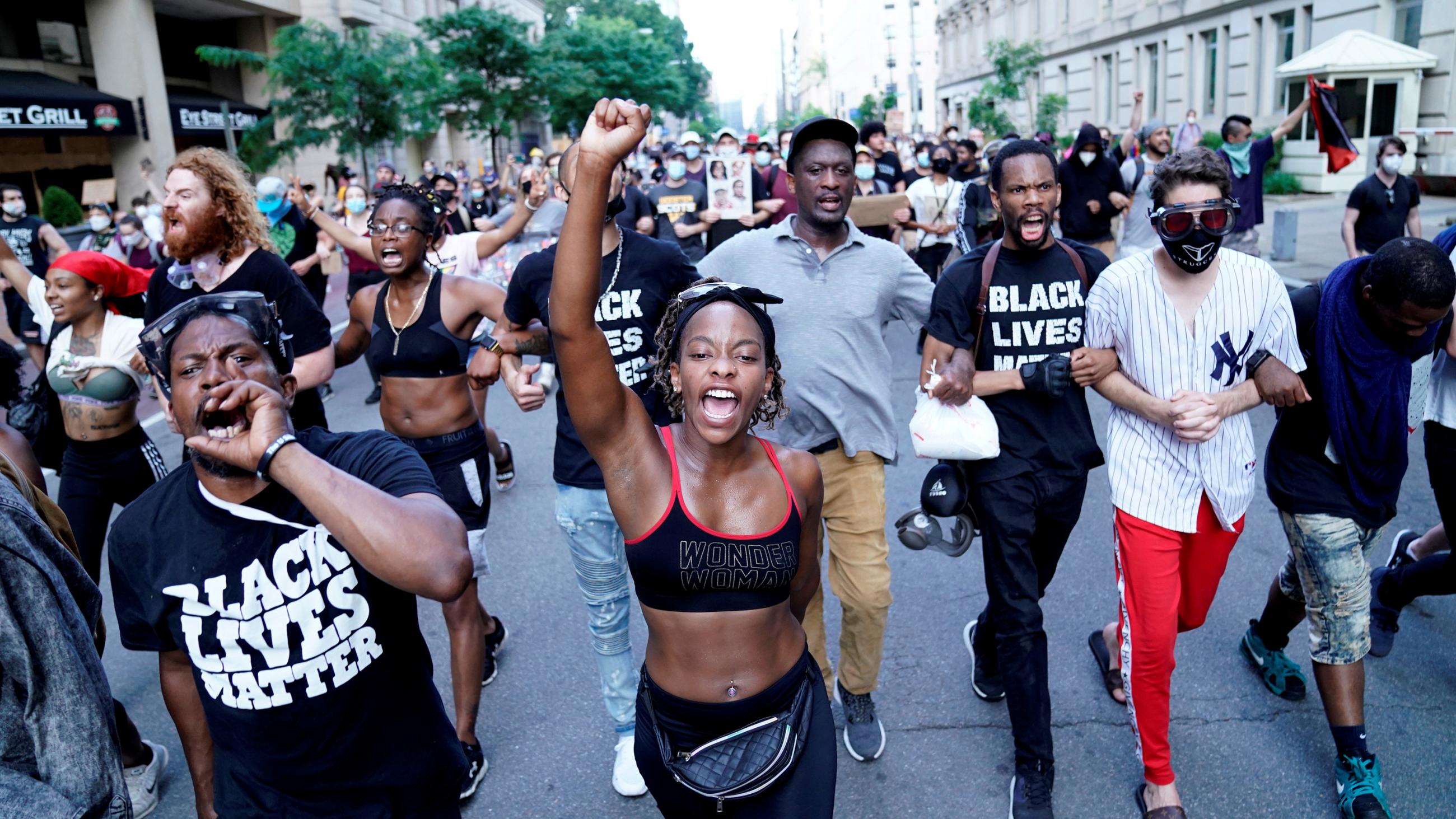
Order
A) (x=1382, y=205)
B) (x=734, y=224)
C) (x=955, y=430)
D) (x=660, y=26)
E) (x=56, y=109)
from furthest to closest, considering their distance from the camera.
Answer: (x=660, y=26)
(x=56, y=109)
(x=734, y=224)
(x=1382, y=205)
(x=955, y=430)

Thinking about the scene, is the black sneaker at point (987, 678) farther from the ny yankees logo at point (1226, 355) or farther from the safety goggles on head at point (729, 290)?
the safety goggles on head at point (729, 290)

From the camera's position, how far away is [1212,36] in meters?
30.1

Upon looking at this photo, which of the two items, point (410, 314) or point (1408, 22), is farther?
point (1408, 22)

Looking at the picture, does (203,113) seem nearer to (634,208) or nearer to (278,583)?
(634,208)

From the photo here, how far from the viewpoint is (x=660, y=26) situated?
282 ft

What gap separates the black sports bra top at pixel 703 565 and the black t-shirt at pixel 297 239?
24.1ft

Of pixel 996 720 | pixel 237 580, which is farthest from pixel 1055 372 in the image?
pixel 237 580

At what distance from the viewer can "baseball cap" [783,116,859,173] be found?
3.91 metres

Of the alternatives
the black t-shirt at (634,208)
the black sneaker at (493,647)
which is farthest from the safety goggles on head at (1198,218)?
the black t-shirt at (634,208)

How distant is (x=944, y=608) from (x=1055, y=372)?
6.51 feet

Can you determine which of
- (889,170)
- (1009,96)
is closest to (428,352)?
(889,170)

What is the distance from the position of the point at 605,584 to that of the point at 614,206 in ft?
4.52

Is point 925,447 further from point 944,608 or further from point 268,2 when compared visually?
point 268,2

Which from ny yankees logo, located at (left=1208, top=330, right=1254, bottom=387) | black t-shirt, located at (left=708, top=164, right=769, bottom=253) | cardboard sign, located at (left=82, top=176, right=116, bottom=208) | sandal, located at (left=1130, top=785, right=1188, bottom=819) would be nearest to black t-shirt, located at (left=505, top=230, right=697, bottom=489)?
ny yankees logo, located at (left=1208, top=330, right=1254, bottom=387)
